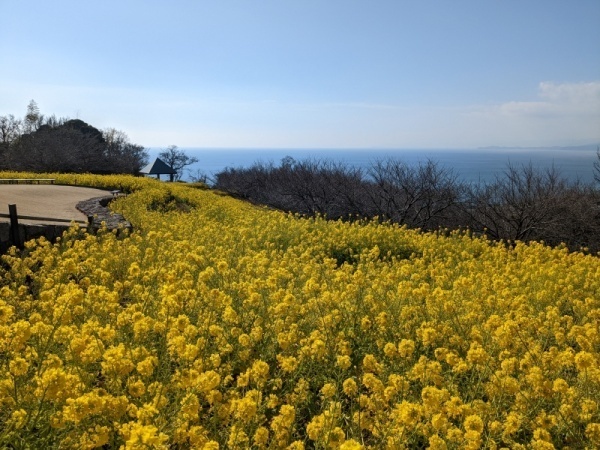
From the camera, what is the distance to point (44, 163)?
36.2m

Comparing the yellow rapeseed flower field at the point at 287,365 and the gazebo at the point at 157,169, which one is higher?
the gazebo at the point at 157,169

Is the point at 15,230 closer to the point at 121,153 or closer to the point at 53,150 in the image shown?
the point at 53,150

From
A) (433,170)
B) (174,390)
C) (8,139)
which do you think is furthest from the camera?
(8,139)

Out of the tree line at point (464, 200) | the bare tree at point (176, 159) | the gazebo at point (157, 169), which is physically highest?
the bare tree at point (176, 159)

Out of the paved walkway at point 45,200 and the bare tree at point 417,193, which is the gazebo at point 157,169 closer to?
the bare tree at point 417,193

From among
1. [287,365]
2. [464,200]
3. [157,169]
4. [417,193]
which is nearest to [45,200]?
[287,365]

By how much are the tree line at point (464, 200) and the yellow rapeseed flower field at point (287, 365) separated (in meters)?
12.2

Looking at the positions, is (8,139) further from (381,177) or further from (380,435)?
(380,435)

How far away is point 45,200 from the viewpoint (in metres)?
16.7

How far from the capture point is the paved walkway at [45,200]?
1348 cm

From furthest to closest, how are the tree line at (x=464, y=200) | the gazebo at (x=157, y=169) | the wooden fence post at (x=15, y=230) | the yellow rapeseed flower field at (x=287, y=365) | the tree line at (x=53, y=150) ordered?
the gazebo at (x=157, y=169) < the tree line at (x=53, y=150) < the tree line at (x=464, y=200) < the wooden fence post at (x=15, y=230) < the yellow rapeseed flower field at (x=287, y=365)

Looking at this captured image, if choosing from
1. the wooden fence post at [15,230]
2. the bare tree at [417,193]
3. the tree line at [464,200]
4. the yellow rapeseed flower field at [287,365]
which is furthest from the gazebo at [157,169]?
the yellow rapeseed flower field at [287,365]

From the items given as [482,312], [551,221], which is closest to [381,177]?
[551,221]

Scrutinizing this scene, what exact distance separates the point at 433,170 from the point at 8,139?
46.6 metres
